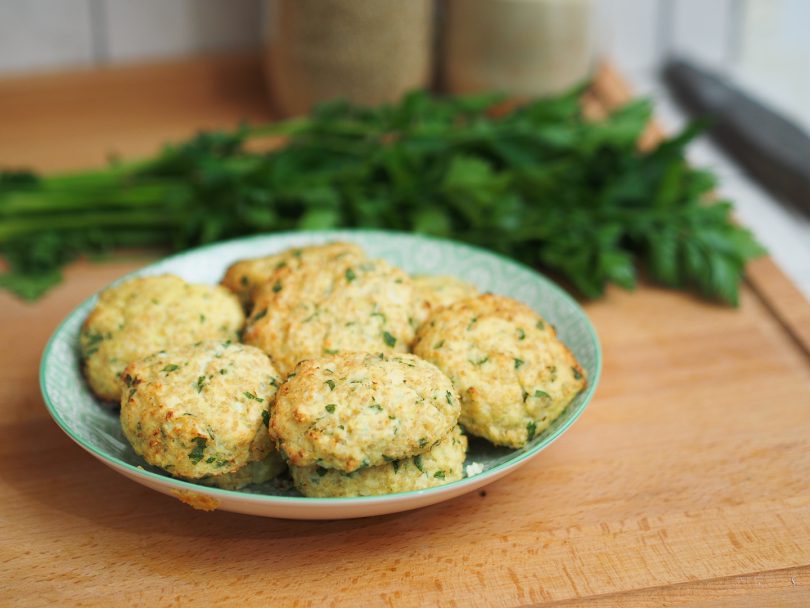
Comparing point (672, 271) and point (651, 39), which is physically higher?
point (651, 39)

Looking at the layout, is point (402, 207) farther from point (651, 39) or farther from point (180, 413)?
point (651, 39)

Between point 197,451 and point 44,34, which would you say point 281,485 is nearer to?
point 197,451

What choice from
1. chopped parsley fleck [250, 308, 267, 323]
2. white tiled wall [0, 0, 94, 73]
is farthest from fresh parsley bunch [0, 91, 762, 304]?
white tiled wall [0, 0, 94, 73]

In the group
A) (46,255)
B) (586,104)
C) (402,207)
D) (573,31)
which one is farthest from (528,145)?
(46,255)

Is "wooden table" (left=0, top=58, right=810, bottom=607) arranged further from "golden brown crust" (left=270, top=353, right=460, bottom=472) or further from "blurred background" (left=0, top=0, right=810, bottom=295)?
"blurred background" (left=0, top=0, right=810, bottom=295)

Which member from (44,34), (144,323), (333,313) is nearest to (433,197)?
(333,313)

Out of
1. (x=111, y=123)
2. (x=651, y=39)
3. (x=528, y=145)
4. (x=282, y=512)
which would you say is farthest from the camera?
(x=651, y=39)
